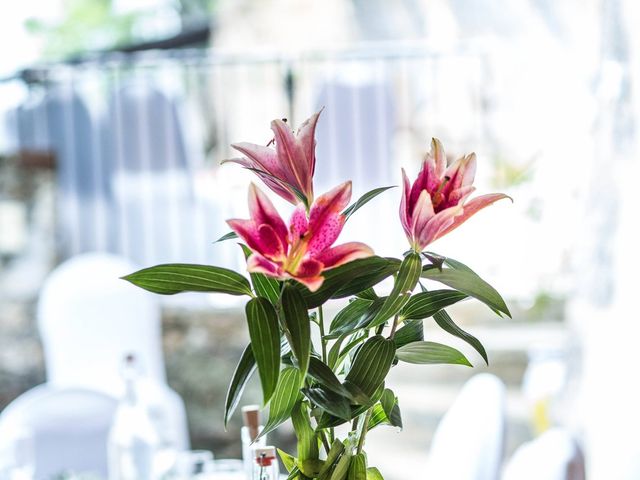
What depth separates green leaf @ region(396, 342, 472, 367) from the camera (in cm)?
81

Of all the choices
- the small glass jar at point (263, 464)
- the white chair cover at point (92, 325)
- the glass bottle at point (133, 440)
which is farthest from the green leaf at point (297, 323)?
the white chair cover at point (92, 325)

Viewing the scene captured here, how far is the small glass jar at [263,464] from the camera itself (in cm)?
92

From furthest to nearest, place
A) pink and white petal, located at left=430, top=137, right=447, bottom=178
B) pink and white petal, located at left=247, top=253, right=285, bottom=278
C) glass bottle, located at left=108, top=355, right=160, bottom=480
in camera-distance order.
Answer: glass bottle, located at left=108, top=355, right=160, bottom=480 → pink and white petal, located at left=430, top=137, right=447, bottom=178 → pink and white petal, located at left=247, top=253, right=285, bottom=278

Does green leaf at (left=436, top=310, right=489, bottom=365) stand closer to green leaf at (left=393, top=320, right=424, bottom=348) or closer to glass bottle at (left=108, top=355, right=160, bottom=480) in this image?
green leaf at (left=393, top=320, right=424, bottom=348)

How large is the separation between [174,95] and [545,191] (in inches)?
70.6

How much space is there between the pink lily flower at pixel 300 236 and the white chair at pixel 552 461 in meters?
0.51

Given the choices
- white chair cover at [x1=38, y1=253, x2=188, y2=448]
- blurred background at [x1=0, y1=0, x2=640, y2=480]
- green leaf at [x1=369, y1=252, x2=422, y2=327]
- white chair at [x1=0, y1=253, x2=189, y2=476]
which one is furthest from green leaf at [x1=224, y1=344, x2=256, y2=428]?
blurred background at [x1=0, y1=0, x2=640, y2=480]

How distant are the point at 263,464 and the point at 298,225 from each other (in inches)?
11.2

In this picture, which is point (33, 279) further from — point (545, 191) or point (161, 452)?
point (161, 452)

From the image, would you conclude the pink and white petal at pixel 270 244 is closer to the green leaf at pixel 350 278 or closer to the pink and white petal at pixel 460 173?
the green leaf at pixel 350 278

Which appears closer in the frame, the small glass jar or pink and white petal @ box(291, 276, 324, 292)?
pink and white petal @ box(291, 276, 324, 292)

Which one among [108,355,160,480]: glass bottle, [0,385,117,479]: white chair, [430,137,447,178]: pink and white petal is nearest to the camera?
[430,137,447,178]: pink and white petal

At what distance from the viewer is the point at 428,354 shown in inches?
32.5

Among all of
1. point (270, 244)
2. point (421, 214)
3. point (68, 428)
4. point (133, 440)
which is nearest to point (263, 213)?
point (270, 244)
